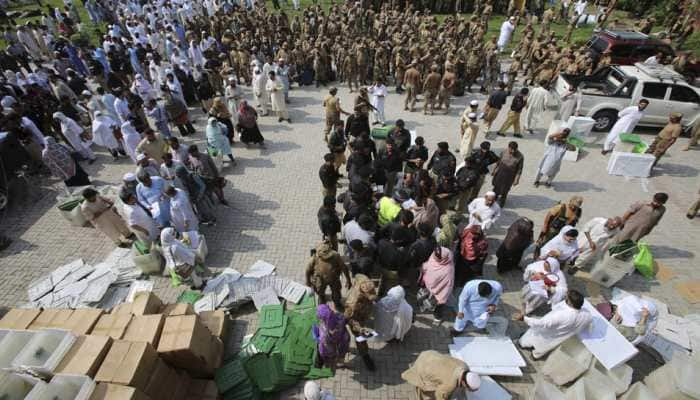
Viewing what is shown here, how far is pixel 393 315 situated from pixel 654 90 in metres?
11.2

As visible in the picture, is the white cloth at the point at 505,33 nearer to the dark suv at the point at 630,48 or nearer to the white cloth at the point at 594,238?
the dark suv at the point at 630,48

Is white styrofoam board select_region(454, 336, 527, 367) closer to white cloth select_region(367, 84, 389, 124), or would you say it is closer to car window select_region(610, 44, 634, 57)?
white cloth select_region(367, 84, 389, 124)

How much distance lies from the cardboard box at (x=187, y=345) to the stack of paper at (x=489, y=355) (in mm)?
3575

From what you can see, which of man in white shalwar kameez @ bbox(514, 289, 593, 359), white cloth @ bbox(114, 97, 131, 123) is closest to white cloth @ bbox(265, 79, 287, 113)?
white cloth @ bbox(114, 97, 131, 123)

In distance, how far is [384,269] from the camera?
18.9ft

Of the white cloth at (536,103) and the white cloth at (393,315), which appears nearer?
the white cloth at (393,315)

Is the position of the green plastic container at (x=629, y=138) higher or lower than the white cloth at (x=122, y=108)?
lower

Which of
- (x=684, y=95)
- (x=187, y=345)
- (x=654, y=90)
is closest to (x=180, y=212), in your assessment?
(x=187, y=345)

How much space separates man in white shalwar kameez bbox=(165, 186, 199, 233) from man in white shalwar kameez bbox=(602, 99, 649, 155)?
11.4m

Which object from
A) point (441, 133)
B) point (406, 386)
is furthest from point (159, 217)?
point (441, 133)

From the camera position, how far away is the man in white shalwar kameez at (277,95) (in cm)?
1150

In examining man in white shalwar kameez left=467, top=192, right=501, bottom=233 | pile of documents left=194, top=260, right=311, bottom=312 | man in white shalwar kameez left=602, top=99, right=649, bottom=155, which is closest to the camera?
pile of documents left=194, top=260, right=311, bottom=312

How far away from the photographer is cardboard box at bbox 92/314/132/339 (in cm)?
439

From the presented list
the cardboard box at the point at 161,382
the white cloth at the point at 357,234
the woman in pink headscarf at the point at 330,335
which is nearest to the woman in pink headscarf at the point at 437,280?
the white cloth at the point at 357,234
